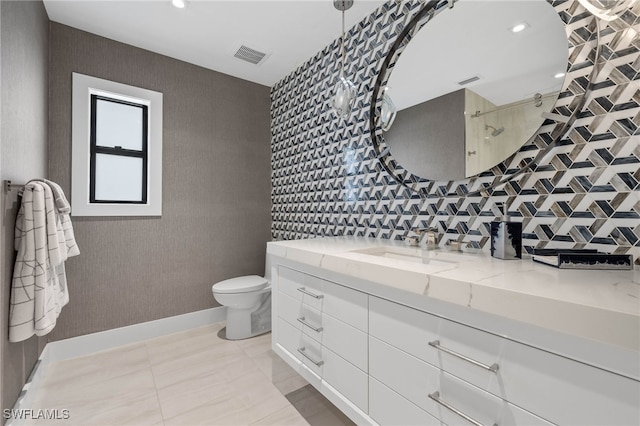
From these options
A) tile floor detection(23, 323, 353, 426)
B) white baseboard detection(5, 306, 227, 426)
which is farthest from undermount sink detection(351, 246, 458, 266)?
white baseboard detection(5, 306, 227, 426)

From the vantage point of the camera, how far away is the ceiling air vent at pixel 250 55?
2.46 metres

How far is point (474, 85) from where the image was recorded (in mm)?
1402

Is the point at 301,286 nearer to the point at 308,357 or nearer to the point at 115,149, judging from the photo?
the point at 308,357

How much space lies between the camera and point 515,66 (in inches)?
49.5

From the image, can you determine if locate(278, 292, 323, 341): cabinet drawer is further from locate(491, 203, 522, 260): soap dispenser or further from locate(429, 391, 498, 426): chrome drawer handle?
locate(491, 203, 522, 260): soap dispenser

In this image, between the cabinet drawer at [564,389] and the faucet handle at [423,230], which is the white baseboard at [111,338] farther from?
the cabinet drawer at [564,389]

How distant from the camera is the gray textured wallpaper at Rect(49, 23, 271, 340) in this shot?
2.20 meters

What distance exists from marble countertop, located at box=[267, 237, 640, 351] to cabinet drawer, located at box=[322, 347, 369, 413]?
0.42 meters

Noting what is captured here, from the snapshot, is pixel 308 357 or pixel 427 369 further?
pixel 308 357

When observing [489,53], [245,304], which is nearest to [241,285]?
[245,304]

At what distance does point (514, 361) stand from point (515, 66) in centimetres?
122

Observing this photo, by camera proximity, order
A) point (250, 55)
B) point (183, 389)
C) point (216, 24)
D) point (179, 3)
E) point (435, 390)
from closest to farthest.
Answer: point (435, 390)
point (183, 389)
point (179, 3)
point (216, 24)
point (250, 55)

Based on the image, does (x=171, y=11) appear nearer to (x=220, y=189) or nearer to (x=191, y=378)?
(x=220, y=189)

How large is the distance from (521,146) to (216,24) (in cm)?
220
